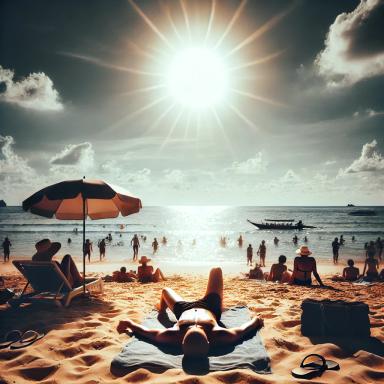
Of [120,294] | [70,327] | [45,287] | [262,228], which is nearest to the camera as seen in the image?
[70,327]

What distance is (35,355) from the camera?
12.2 feet

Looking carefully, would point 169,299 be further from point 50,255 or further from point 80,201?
point 80,201

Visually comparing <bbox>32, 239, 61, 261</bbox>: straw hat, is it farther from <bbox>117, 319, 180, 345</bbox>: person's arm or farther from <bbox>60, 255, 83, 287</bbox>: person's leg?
<bbox>117, 319, 180, 345</bbox>: person's arm

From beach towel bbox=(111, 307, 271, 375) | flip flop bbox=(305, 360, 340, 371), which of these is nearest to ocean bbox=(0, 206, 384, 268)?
beach towel bbox=(111, 307, 271, 375)

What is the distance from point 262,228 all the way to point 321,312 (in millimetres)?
58214

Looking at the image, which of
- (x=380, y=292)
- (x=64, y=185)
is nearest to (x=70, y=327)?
(x=64, y=185)

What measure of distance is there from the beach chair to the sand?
0.17 m

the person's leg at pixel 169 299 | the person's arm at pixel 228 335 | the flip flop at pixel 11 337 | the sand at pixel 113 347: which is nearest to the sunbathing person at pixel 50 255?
the sand at pixel 113 347

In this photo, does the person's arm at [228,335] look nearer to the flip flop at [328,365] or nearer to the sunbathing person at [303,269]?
the flip flop at [328,365]

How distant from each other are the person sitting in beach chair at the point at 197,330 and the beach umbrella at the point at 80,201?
234cm

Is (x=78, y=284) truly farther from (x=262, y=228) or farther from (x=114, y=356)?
(x=262, y=228)

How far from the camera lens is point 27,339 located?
13.9ft

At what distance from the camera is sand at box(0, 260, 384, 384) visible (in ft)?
10.6

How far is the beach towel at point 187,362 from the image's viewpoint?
3.44m
